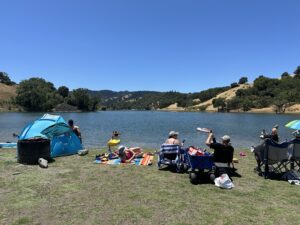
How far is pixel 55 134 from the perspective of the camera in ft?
49.8

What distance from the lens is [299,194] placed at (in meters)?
8.59

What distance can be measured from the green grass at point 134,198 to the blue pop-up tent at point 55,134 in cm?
325

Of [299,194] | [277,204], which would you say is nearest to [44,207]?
[277,204]

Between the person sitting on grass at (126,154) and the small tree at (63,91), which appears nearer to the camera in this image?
the person sitting on grass at (126,154)

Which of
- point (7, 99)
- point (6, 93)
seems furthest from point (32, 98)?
point (6, 93)

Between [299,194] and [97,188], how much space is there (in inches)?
229

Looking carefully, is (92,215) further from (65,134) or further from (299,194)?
(65,134)

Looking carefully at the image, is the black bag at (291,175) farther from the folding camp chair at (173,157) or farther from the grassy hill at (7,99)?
the grassy hill at (7,99)

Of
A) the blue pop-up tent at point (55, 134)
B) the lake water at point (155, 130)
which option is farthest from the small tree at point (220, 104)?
the blue pop-up tent at point (55, 134)

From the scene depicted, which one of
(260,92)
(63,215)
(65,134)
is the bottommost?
(63,215)

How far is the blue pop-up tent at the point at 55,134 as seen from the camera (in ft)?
48.3

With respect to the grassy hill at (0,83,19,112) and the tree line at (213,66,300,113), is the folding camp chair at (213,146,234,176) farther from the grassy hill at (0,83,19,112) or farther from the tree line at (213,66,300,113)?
the grassy hill at (0,83,19,112)

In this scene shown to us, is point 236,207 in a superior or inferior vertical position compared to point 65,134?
inferior

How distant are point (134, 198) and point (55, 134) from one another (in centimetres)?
844
